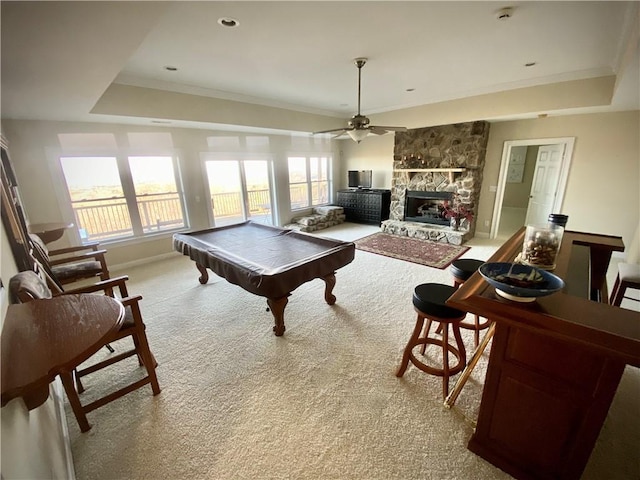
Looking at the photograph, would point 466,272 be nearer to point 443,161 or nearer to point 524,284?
point 524,284

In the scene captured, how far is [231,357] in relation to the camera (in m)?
2.32

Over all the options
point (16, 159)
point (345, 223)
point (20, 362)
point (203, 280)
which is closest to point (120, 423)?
point (20, 362)

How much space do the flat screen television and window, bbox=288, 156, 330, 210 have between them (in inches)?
30.2

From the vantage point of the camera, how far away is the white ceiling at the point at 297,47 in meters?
1.47

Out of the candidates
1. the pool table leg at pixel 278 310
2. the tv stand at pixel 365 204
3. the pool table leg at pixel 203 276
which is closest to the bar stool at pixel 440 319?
the pool table leg at pixel 278 310

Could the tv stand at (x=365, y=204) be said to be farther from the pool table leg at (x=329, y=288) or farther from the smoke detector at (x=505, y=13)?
the smoke detector at (x=505, y=13)

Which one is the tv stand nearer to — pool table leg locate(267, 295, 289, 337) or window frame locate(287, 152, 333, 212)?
window frame locate(287, 152, 333, 212)

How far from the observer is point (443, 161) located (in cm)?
574

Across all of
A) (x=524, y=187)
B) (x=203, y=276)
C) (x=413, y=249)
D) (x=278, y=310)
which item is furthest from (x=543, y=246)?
(x=524, y=187)

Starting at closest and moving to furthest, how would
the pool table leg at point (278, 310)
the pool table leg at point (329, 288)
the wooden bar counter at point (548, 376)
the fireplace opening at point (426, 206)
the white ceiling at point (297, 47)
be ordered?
the wooden bar counter at point (548, 376) < the white ceiling at point (297, 47) < the pool table leg at point (278, 310) < the pool table leg at point (329, 288) < the fireplace opening at point (426, 206)

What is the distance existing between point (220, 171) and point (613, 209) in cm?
711

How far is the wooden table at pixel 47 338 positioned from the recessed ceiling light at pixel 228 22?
2269 millimetres

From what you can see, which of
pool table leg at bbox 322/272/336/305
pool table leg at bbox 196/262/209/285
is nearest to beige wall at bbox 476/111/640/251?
pool table leg at bbox 322/272/336/305

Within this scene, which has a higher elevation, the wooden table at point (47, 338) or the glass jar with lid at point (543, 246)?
the glass jar with lid at point (543, 246)
